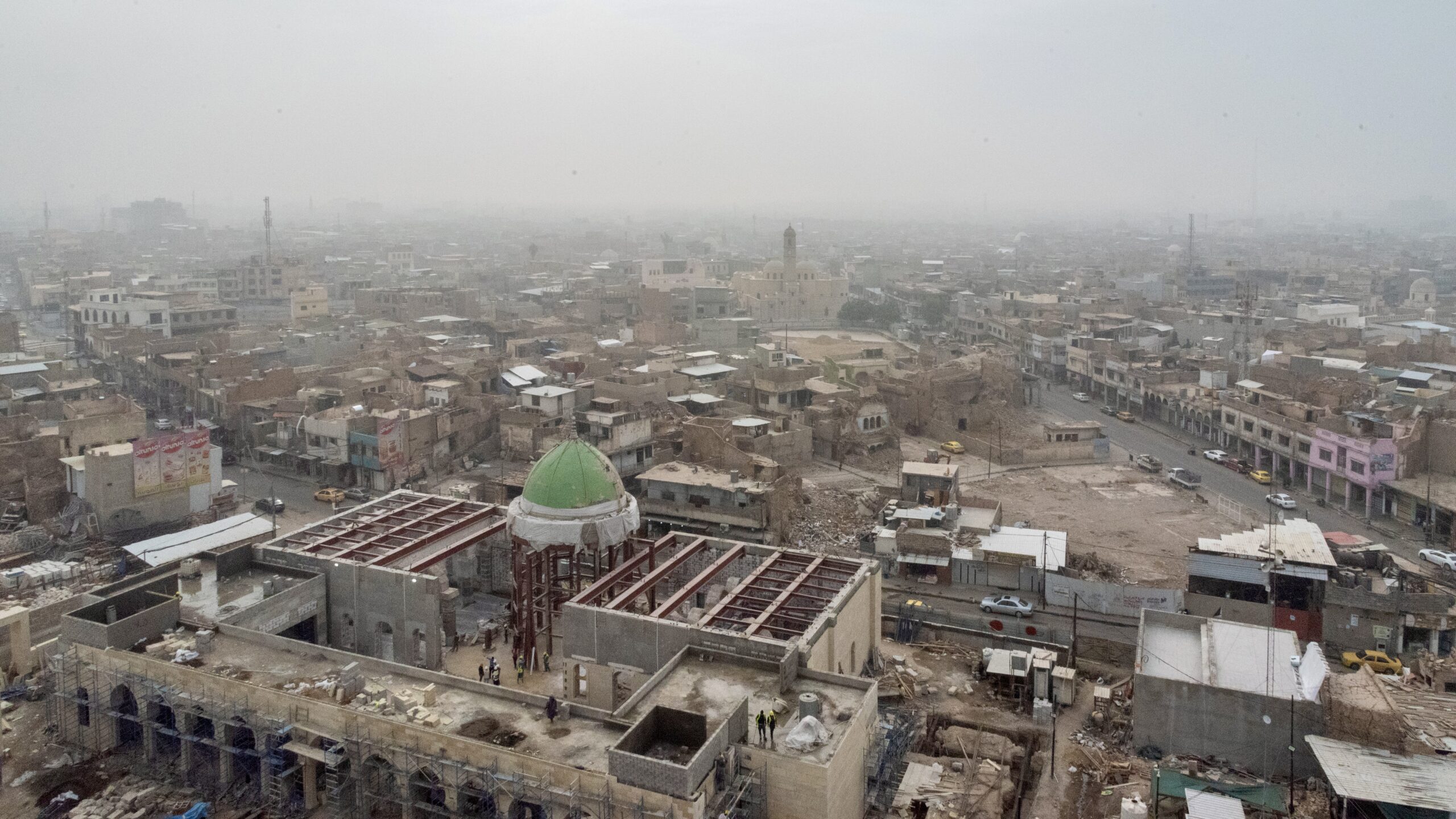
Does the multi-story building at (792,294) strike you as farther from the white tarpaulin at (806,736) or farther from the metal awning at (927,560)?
the white tarpaulin at (806,736)

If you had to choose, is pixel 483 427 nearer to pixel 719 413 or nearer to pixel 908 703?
pixel 719 413

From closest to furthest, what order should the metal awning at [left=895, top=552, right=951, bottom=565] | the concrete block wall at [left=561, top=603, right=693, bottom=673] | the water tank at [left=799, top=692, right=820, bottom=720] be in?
the water tank at [left=799, top=692, right=820, bottom=720], the concrete block wall at [left=561, top=603, right=693, bottom=673], the metal awning at [left=895, top=552, right=951, bottom=565]

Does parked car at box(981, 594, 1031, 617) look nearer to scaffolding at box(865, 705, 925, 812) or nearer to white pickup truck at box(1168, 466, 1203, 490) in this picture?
scaffolding at box(865, 705, 925, 812)

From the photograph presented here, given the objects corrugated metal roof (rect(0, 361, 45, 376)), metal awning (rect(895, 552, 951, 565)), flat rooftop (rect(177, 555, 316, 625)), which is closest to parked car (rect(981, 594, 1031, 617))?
metal awning (rect(895, 552, 951, 565))

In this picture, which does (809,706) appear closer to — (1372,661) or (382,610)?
(382,610)

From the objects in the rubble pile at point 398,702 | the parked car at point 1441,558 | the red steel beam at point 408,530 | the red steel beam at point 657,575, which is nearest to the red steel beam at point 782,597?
the red steel beam at point 657,575

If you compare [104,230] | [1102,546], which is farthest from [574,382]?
[104,230]
